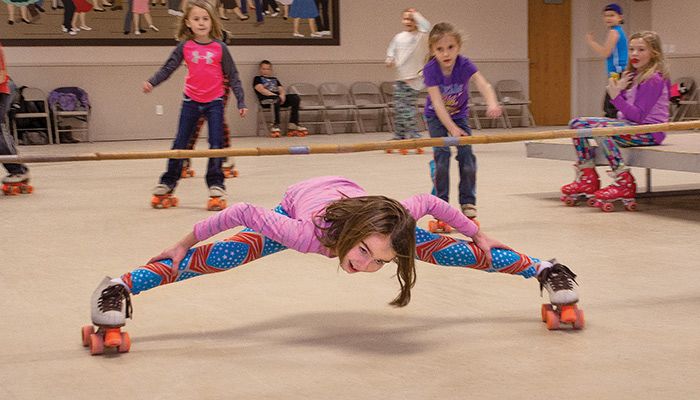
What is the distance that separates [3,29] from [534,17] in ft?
28.4

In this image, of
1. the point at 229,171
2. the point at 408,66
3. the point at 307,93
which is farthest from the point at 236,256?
the point at 307,93

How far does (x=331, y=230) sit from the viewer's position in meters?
2.74

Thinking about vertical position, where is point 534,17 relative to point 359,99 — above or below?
above

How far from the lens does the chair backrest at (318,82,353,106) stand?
48.6 ft

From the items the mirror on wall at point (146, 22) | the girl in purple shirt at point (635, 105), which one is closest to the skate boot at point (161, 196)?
the girl in purple shirt at point (635, 105)

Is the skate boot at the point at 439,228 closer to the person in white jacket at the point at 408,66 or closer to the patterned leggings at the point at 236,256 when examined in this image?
the patterned leggings at the point at 236,256

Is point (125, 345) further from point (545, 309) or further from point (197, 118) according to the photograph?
point (197, 118)

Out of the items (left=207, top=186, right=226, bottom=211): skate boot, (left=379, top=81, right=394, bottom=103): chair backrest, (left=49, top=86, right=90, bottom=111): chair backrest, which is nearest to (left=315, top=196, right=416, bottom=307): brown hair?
(left=207, top=186, right=226, bottom=211): skate boot

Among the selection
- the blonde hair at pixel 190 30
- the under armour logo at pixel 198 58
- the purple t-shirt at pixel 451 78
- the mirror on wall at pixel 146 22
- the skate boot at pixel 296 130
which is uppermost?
the mirror on wall at pixel 146 22

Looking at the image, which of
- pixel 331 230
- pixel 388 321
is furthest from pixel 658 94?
pixel 331 230

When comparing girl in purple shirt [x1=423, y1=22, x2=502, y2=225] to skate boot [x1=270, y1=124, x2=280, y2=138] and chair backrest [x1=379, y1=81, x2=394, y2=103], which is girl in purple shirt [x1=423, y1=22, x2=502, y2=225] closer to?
skate boot [x1=270, y1=124, x2=280, y2=138]

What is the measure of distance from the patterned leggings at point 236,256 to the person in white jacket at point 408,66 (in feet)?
23.0

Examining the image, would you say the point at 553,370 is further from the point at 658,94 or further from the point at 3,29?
the point at 3,29

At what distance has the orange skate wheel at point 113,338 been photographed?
9.36 feet
